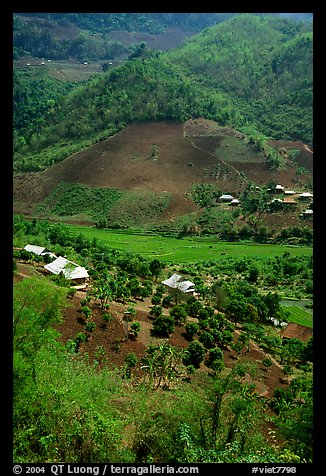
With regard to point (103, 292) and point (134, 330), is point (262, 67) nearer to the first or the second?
point (103, 292)

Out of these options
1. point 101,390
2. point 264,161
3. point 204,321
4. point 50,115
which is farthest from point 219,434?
point 50,115

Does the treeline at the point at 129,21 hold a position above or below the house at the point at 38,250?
above

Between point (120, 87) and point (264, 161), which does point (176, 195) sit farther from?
point (120, 87)

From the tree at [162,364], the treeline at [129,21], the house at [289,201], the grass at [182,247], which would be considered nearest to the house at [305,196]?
the house at [289,201]

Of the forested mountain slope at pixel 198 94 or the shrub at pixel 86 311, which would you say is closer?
the shrub at pixel 86 311

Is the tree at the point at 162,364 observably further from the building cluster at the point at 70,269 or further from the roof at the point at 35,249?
the roof at the point at 35,249

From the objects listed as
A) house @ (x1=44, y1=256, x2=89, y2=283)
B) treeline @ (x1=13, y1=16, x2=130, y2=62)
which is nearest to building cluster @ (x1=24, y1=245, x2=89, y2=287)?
house @ (x1=44, y1=256, x2=89, y2=283)
